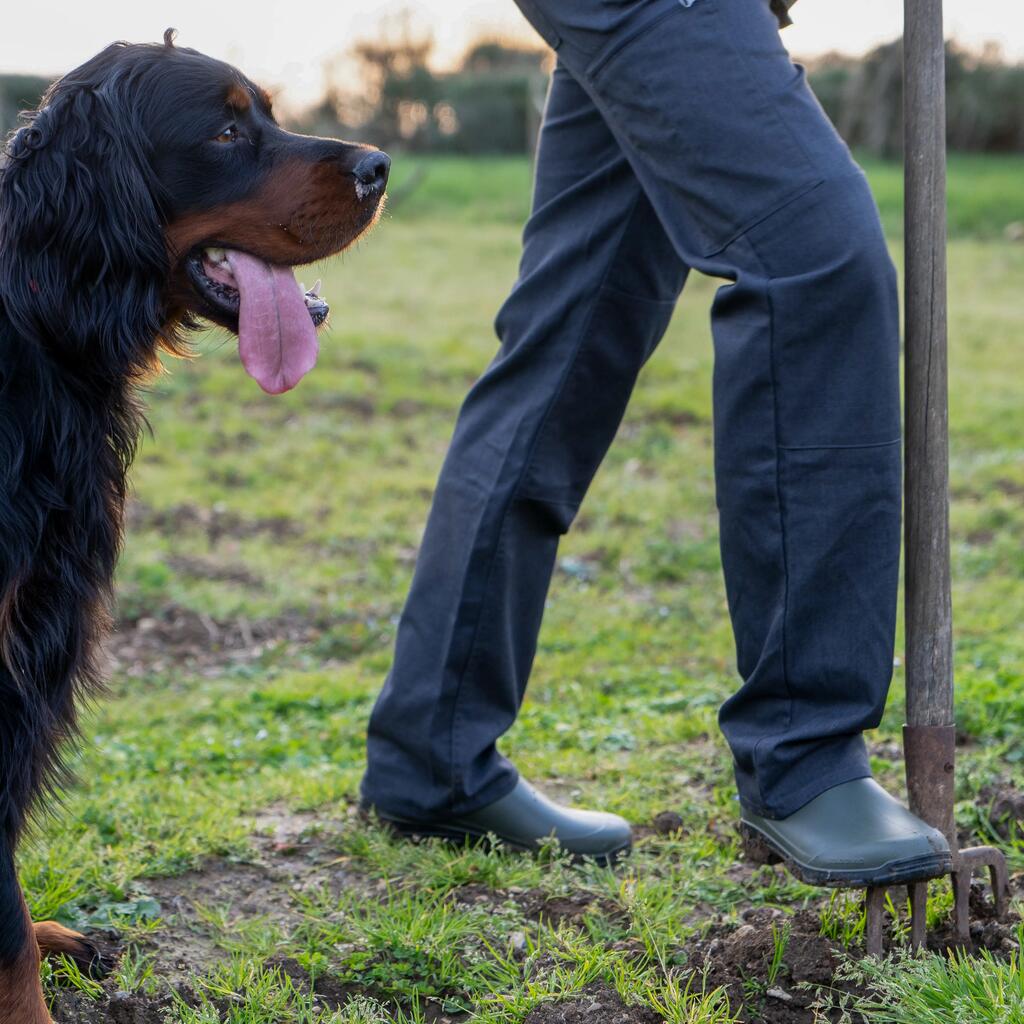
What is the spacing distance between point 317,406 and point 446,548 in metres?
5.63

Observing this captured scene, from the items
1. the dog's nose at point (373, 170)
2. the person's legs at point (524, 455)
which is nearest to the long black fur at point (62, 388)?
the dog's nose at point (373, 170)

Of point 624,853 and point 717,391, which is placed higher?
point 717,391

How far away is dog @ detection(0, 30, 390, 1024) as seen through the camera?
2.03m

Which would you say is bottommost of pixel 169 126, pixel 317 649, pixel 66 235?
pixel 317 649

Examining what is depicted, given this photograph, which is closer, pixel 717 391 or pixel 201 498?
pixel 717 391

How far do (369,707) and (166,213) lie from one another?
2.02 metres

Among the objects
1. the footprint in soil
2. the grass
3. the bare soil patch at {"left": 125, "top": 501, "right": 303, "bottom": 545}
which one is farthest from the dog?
the bare soil patch at {"left": 125, "top": 501, "right": 303, "bottom": 545}

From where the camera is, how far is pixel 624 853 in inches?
106

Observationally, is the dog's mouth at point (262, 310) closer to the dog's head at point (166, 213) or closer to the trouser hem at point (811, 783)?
the dog's head at point (166, 213)

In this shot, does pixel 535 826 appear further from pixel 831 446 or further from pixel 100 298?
pixel 100 298

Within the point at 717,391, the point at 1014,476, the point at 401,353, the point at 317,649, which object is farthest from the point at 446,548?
the point at 401,353

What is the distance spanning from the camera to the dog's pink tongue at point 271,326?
7.47ft

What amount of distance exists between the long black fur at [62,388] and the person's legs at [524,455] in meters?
0.71

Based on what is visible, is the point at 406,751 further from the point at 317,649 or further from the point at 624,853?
the point at 317,649
